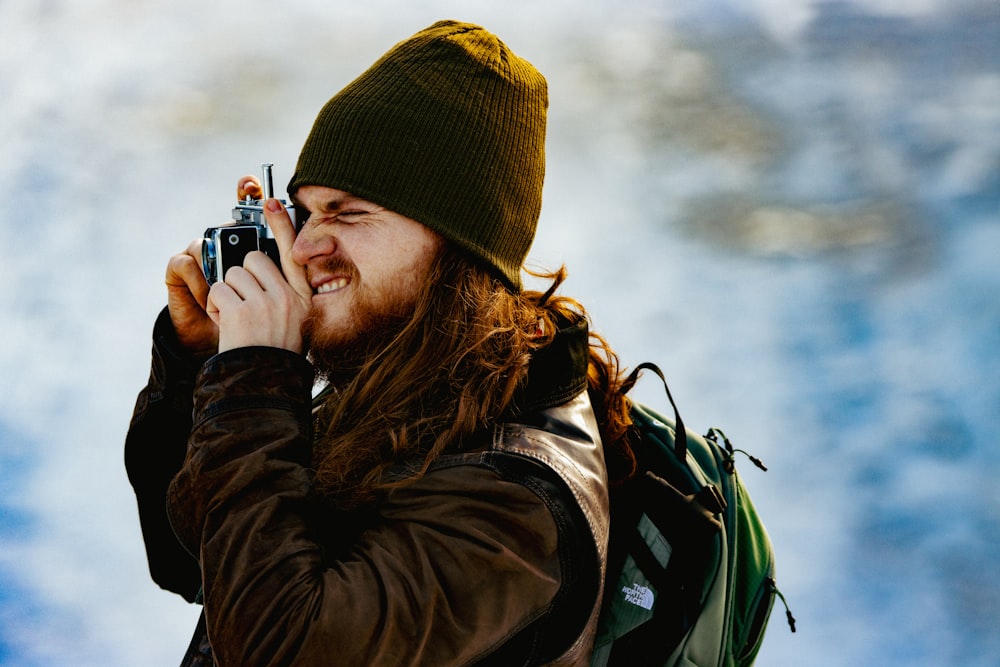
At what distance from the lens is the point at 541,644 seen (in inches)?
79.4

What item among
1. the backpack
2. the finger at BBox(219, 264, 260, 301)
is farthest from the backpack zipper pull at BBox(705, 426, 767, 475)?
the finger at BBox(219, 264, 260, 301)

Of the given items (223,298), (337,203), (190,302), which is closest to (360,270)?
(337,203)

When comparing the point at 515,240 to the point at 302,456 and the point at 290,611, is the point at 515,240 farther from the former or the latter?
the point at 290,611

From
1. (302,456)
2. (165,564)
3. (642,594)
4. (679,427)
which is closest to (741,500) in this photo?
(679,427)

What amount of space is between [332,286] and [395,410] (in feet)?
1.25

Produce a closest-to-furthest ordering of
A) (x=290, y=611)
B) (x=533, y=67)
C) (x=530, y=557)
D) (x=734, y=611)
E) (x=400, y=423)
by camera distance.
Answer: (x=290, y=611), (x=530, y=557), (x=400, y=423), (x=734, y=611), (x=533, y=67)

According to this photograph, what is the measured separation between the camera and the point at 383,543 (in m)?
1.92

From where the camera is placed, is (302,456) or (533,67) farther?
(533,67)

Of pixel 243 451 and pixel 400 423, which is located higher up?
pixel 400 423

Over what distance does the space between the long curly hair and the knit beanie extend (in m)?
0.11

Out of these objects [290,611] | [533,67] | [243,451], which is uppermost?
[533,67]

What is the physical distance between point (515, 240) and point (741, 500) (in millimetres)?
949

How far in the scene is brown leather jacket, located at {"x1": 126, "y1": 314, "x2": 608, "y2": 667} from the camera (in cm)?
182

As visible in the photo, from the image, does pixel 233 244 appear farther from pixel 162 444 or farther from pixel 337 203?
pixel 162 444
